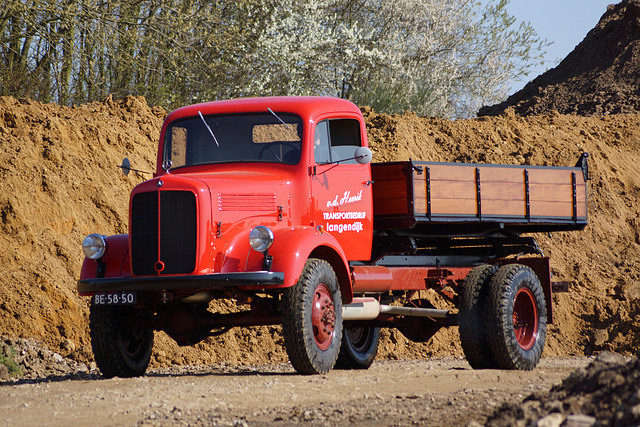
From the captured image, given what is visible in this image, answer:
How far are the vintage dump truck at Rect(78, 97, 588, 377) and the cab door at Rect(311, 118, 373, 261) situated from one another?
2 centimetres

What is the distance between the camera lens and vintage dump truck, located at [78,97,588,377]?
8555 mm

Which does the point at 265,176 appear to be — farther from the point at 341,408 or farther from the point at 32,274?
the point at 32,274

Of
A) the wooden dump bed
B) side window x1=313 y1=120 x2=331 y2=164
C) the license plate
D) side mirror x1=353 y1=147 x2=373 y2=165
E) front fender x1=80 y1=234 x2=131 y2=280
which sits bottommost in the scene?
the license plate

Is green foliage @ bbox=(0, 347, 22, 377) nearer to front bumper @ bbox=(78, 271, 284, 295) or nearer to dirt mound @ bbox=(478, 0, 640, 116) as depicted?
front bumper @ bbox=(78, 271, 284, 295)

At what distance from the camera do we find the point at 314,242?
8797mm

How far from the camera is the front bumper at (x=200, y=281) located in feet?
26.9

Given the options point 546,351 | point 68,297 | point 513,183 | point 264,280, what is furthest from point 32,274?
point 546,351

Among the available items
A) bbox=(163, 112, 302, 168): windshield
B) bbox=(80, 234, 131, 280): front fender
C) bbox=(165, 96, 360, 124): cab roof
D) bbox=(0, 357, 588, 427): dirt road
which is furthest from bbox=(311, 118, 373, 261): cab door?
bbox=(80, 234, 131, 280): front fender

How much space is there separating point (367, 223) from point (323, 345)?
77.6 inches

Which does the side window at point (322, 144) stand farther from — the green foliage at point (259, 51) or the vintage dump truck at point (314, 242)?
the green foliage at point (259, 51)

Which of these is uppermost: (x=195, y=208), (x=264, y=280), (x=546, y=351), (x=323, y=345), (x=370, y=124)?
(x=370, y=124)

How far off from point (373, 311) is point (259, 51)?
39.9ft

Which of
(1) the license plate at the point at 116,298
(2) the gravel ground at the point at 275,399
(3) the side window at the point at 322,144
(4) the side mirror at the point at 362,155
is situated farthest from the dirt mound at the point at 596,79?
(1) the license plate at the point at 116,298

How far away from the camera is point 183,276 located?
834cm
